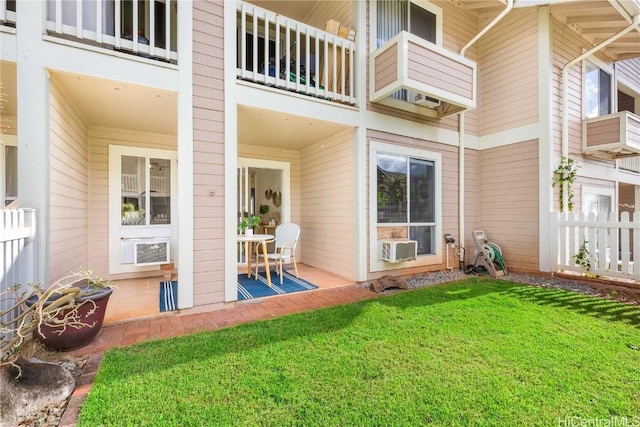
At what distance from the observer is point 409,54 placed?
14.1 ft

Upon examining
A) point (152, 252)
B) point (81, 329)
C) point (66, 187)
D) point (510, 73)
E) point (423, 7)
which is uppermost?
point (423, 7)

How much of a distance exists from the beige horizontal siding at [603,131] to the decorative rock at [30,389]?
29.3 feet

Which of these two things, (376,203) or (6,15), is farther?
(376,203)

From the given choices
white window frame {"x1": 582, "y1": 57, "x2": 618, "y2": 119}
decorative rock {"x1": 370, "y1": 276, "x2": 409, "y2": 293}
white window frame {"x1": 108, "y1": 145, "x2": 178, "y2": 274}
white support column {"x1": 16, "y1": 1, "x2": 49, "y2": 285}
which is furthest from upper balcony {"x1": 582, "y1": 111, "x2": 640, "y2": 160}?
white support column {"x1": 16, "y1": 1, "x2": 49, "y2": 285}

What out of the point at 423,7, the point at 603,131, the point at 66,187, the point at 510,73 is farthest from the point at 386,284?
the point at 603,131

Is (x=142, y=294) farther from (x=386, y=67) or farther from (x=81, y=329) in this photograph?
(x=386, y=67)

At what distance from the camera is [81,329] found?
8.31 ft

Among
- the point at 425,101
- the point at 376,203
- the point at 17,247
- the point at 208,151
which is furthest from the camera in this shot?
the point at 425,101

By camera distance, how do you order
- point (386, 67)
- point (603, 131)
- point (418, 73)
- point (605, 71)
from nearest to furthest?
point (418, 73) → point (386, 67) → point (603, 131) → point (605, 71)

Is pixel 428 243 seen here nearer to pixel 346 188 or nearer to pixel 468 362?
pixel 346 188

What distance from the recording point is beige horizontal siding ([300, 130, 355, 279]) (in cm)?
503

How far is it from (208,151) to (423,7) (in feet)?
17.0

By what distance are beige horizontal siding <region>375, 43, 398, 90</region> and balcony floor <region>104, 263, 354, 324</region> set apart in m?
3.38

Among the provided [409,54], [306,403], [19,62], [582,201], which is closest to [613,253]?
[582,201]
